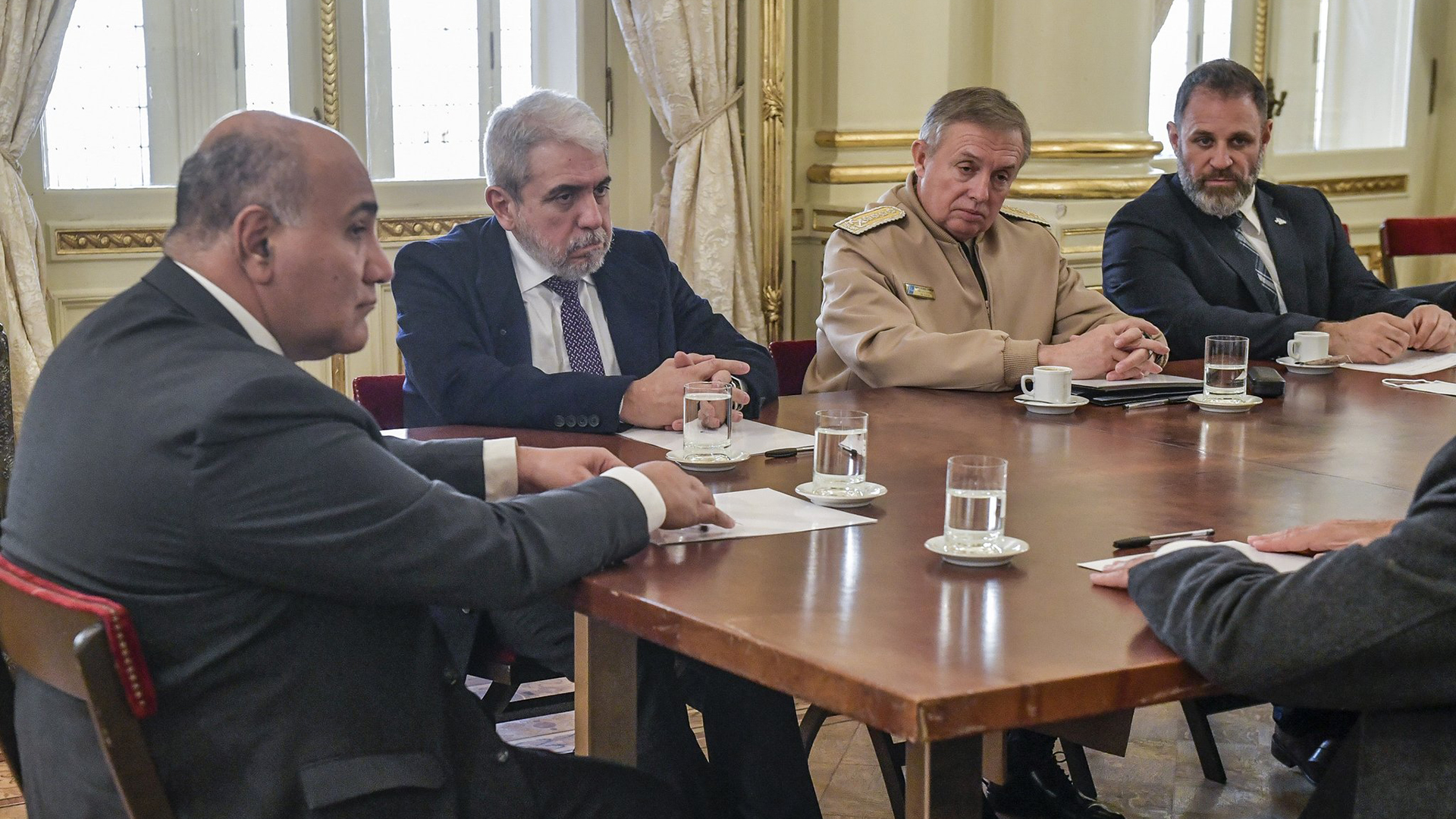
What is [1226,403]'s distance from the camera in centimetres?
262

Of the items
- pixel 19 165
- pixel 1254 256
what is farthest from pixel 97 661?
pixel 19 165

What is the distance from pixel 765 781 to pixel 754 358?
2.99 ft

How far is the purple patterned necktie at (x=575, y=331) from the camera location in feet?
9.10

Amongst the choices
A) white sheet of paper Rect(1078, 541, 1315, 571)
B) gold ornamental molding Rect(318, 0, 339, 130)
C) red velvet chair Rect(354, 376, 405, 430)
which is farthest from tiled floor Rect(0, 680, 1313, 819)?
gold ornamental molding Rect(318, 0, 339, 130)

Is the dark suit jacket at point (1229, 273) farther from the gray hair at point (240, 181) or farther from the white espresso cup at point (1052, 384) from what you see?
the gray hair at point (240, 181)

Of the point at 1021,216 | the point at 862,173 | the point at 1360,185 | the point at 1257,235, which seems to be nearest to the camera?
the point at 1021,216

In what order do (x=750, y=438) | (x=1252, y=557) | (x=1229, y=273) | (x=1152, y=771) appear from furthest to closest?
(x=1229, y=273), (x=1152, y=771), (x=750, y=438), (x=1252, y=557)

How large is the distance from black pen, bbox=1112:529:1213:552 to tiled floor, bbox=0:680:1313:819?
128 cm

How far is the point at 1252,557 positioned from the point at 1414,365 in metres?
1.91

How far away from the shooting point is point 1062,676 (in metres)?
1.23

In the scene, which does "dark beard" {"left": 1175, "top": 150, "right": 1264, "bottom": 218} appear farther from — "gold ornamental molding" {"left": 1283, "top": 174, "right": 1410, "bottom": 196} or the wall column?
"gold ornamental molding" {"left": 1283, "top": 174, "right": 1410, "bottom": 196}

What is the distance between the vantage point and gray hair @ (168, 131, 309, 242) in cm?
142

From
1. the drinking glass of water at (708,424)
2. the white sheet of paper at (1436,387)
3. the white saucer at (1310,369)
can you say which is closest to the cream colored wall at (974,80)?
the white saucer at (1310,369)

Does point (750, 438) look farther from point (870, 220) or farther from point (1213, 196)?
point (1213, 196)
